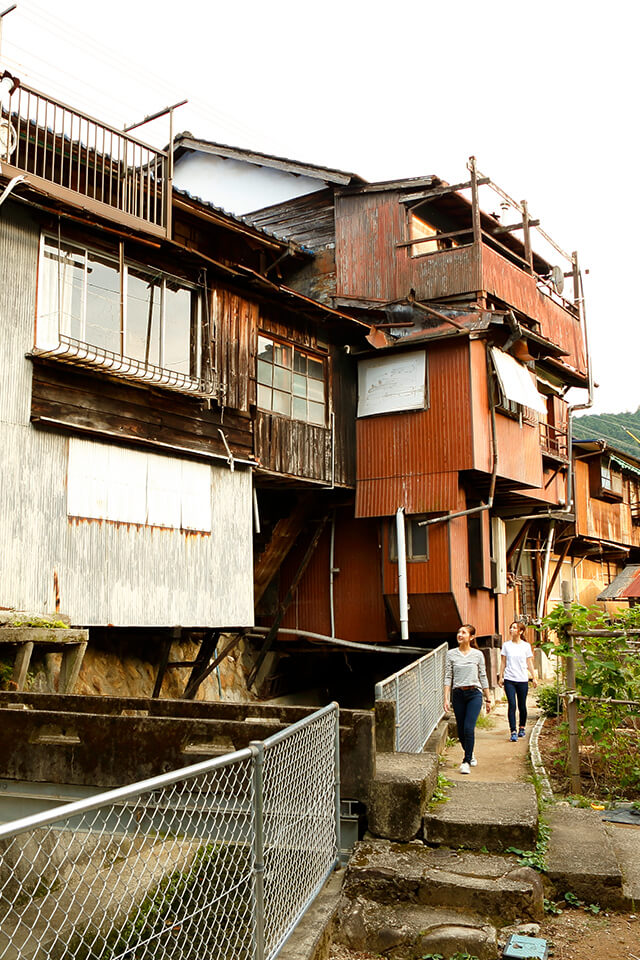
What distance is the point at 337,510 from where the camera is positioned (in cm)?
1861

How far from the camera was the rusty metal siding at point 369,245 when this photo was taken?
18.1 metres

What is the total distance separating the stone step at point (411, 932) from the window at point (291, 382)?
11227 mm

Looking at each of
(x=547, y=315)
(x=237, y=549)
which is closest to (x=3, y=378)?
(x=237, y=549)

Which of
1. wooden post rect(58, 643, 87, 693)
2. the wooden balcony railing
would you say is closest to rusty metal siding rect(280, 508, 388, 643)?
the wooden balcony railing

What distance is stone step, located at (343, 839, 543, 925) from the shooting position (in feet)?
17.3

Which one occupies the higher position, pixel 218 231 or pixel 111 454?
pixel 218 231

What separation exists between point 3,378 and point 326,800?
25.3 feet

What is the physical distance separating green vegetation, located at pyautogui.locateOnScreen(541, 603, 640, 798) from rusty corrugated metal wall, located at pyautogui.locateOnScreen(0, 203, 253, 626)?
6.13 m

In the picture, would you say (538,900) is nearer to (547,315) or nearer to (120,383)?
(120,383)

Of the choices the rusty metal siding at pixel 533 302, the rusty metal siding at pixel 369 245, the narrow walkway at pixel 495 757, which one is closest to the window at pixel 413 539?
the narrow walkway at pixel 495 757

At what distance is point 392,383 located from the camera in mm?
17734

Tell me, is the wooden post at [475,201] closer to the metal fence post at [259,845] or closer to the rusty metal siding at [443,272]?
the rusty metal siding at [443,272]

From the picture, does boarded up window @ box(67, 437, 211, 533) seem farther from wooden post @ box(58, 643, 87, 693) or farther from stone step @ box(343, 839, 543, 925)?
stone step @ box(343, 839, 543, 925)

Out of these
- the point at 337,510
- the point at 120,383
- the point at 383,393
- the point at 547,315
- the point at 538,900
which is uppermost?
the point at 547,315
